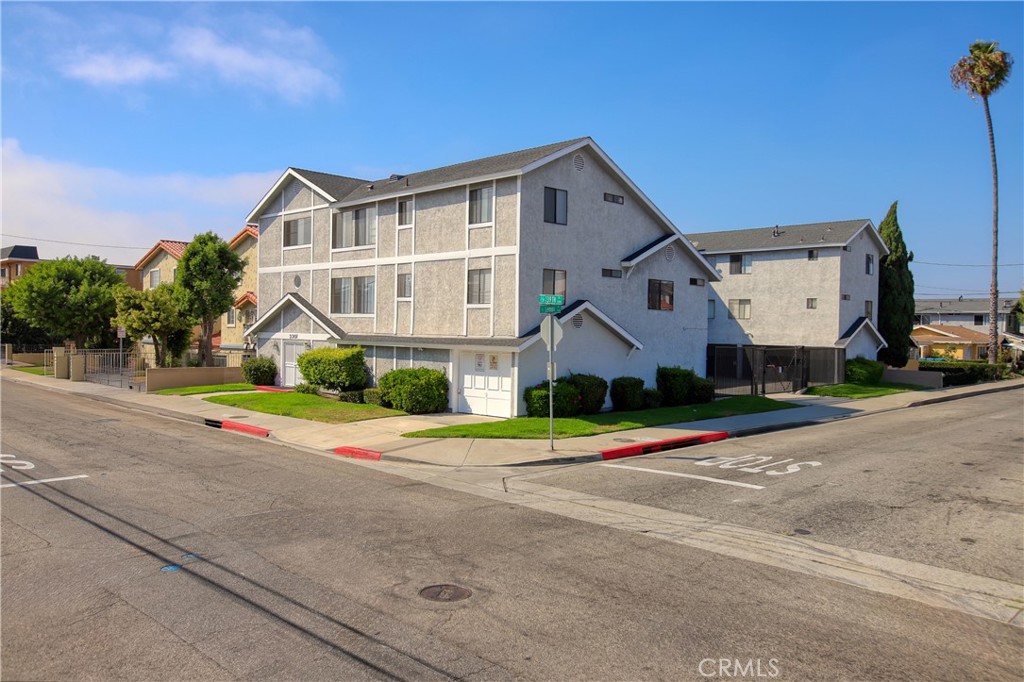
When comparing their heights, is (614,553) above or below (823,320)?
below

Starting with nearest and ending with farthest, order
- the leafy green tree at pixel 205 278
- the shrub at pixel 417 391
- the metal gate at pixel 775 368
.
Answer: the shrub at pixel 417 391 → the metal gate at pixel 775 368 → the leafy green tree at pixel 205 278

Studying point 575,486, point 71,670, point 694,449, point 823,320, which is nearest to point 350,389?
point 694,449

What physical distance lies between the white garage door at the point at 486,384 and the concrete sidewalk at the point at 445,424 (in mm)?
683

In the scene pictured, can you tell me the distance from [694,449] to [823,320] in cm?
2656

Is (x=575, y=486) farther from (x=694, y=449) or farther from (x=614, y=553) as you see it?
(x=694, y=449)

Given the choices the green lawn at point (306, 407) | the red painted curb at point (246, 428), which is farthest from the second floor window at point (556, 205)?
the red painted curb at point (246, 428)

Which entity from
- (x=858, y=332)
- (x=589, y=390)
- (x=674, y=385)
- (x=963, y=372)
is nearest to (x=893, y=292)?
(x=858, y=332)

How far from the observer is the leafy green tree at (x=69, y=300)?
1809 inches

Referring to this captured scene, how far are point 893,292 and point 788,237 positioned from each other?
7.64m

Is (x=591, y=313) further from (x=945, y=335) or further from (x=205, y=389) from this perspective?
(x=945, y=335)

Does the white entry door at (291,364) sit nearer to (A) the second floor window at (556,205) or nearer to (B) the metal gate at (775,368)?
(A) the second floor window at (556,205)

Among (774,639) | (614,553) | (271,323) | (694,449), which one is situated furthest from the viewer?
(271,323)

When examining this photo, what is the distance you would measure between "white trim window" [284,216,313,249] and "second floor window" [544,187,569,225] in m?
12.9

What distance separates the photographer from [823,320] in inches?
1642
